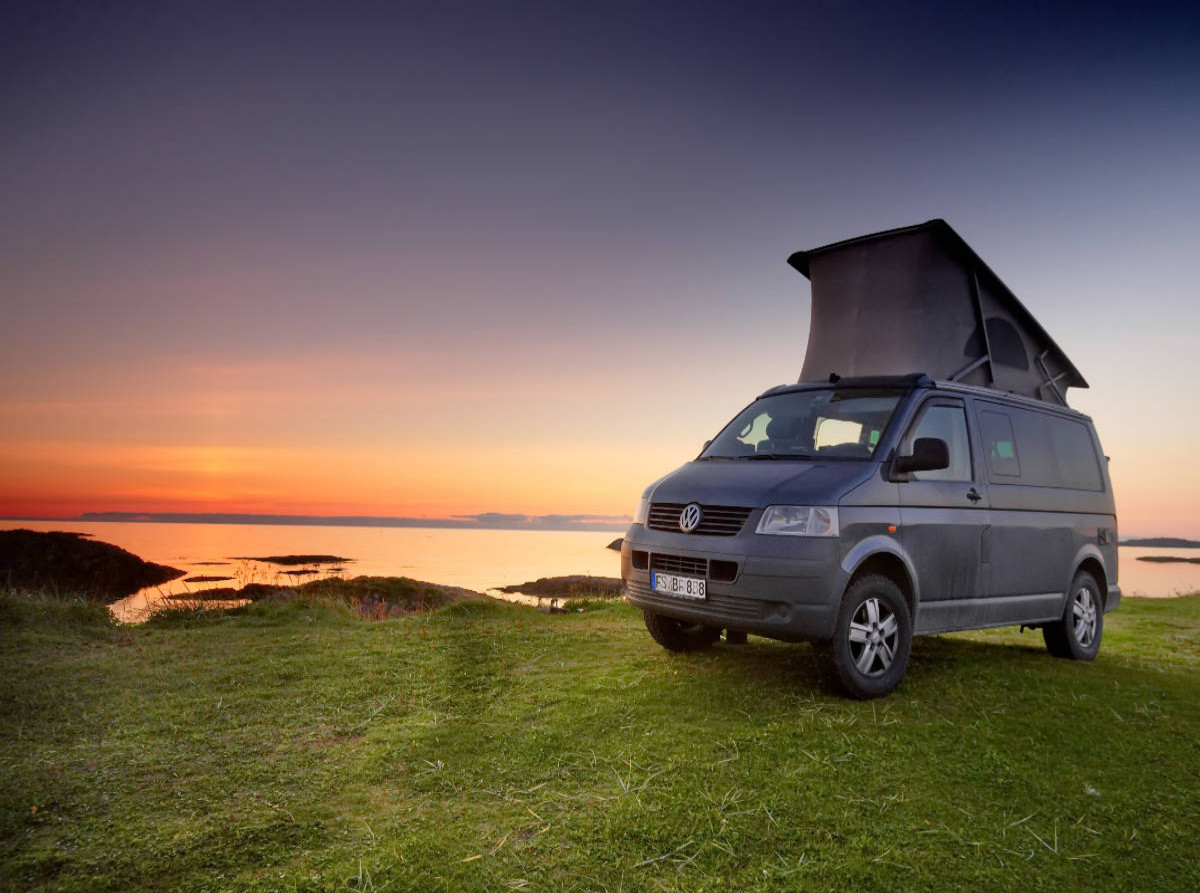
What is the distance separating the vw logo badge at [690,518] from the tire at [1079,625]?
4372mm

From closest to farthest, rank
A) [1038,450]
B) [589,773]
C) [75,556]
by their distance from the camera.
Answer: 1. [589,773]
2. [1038,450]
3. [75,556]

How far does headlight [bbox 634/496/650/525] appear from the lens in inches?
253

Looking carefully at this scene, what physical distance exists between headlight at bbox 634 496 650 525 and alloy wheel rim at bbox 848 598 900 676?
1822 mm

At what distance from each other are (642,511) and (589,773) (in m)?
2.59

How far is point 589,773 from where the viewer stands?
429cm

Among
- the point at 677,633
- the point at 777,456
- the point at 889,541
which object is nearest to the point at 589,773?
the point at 677,633

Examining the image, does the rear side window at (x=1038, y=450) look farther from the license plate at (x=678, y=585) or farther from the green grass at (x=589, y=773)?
the license plate at (x=678, y=585)

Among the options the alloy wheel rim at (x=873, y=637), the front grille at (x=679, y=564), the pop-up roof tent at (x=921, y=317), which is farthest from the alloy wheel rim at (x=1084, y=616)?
the front grille at (x=679, y=564)

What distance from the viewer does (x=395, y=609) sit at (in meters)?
11.3

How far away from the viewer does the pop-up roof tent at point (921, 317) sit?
8.57 meters

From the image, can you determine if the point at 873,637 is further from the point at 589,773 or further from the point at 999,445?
the point at 999,445

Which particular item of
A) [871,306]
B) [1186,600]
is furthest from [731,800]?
[1186,600]

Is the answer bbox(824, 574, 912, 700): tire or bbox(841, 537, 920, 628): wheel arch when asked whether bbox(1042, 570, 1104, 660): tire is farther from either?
bbox(824, 574, 912, 700): tire

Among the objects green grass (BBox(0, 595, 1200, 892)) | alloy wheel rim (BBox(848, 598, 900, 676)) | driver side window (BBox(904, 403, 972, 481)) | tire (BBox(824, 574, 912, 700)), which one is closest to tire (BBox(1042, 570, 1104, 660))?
green grass (BBox(0, 595, 1200, 892))
